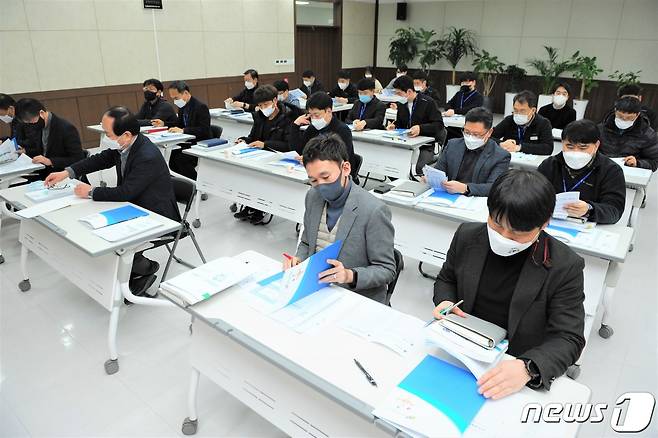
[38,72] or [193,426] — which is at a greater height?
[38,72]

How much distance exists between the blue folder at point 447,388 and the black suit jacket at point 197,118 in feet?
14.8

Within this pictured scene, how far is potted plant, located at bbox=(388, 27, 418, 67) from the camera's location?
1156 cm

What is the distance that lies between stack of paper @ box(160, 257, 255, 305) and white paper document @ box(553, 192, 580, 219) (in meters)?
1.80

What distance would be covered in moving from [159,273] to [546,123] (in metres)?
3.84

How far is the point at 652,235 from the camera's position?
177 inches

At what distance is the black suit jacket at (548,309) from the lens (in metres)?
1.35

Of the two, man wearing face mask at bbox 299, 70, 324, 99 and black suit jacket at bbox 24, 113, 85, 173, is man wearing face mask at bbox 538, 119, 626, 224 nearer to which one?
black suit jacket at bbox 24, 113, 85, 173

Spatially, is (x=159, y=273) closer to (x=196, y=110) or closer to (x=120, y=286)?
(x=120, y=286)

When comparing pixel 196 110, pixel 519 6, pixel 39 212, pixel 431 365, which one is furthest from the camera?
pixel 519 6

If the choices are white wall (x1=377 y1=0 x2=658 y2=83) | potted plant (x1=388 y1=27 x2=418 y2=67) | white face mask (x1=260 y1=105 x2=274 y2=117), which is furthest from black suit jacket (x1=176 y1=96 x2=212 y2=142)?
white wall (x1=377 y1=0 x2=658 y2=83)

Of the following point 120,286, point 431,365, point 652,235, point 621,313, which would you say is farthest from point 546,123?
point 120,286

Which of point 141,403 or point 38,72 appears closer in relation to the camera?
point 141,403

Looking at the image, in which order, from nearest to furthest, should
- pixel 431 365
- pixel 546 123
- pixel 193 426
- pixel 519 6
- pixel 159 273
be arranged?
pixel 431 365, pixel 193 426, pixel 159 273, pixel 546 123, pixel 519 6

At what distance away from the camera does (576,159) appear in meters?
2.68
